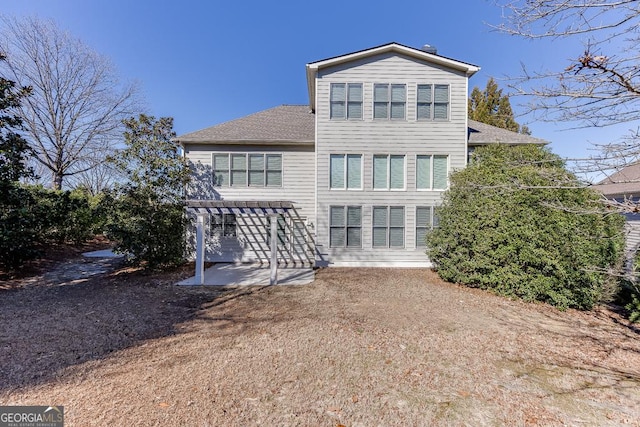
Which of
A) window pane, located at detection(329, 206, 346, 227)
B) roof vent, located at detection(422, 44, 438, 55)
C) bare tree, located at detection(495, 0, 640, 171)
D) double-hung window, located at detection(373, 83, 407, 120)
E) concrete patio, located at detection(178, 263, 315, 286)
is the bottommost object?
concrete patio, located at detection(178, 263, 315, 286)

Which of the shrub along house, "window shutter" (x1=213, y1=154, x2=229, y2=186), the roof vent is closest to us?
the shrub along house

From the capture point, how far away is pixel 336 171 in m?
10.3

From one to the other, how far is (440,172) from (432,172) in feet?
1.12

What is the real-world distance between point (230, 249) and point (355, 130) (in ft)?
23.3

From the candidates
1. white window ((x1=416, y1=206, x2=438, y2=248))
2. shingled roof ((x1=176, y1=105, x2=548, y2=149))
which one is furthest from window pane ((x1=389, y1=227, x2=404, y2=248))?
shingled roof ((x1=176, y1=105, x2=548, y2=149))

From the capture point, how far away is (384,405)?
2793 millimetres

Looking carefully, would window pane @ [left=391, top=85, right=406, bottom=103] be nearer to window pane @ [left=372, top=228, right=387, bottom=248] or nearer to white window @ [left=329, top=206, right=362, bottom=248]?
white window @ [left=329, top=206, right=362, bottom=248]

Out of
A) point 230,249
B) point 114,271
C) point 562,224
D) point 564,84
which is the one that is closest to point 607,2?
point 564,84

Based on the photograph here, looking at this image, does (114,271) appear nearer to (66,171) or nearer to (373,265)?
(373,265)

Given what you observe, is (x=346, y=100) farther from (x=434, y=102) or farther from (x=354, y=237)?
(x=354, y=237)

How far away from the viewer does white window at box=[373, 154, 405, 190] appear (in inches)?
406

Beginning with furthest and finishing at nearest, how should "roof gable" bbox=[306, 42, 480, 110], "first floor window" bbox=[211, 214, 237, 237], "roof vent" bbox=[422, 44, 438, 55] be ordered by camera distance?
"roof vent" bbox=[422, 44, 438, 55]
"first floor window" bbox=[211, 214, 237, 237]
"roof gable" bbox=[306, 42, 480, 110]

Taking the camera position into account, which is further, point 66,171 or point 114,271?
point 66,171

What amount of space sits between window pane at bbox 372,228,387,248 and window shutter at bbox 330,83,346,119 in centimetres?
476
